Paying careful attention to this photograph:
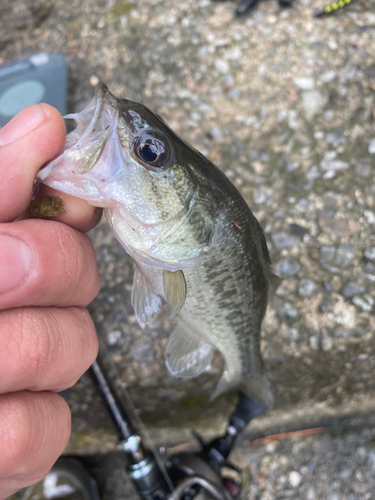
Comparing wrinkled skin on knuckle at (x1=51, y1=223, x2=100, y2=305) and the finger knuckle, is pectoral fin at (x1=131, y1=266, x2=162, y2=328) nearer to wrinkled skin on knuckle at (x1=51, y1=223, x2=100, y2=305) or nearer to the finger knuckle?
wrinkled skin on knuckle at (x1=51, y1=223, x2=100, y2=305)

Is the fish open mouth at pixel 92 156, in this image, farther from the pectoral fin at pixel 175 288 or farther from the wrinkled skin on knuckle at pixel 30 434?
the wrinkled skin on knuckle at pixel 30 434

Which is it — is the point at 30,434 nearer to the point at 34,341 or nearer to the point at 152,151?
the point at 34,341

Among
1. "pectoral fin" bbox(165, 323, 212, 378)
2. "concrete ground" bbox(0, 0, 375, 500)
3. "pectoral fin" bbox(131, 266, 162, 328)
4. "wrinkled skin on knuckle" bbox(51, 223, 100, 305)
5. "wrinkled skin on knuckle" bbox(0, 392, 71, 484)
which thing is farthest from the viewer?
"concrete ground" bbox(0, 0, 375, 500)

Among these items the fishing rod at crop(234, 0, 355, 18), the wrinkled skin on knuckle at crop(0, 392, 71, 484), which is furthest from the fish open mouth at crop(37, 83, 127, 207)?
the fishing rod at crop(234, 0, 355, 18)

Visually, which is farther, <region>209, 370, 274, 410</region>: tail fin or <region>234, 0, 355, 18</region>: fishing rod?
<region>234, 0, 355, 18</region>: fishing rod

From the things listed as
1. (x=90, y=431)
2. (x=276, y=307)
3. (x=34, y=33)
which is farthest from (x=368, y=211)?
→ (x=34, y=33)

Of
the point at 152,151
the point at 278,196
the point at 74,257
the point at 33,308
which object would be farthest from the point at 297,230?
the point at 33,308

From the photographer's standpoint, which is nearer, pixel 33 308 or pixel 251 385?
pixel 33 308

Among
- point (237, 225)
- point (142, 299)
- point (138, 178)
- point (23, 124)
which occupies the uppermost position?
point (23, 124)

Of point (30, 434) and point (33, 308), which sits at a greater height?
point (33, 308)
